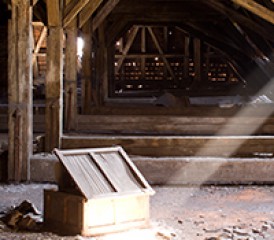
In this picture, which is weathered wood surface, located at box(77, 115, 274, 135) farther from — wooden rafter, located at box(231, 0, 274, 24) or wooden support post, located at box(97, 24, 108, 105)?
wooden support post, located at box(97, 24, 108, 105)

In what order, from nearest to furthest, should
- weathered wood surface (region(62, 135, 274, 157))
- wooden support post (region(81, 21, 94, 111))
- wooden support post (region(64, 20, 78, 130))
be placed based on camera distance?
weathered wood surface (region(62, 135, 274, 157)), wooden support post (region(64, 20, 78, 130)), wooden support post (region(81, 21, 94, 111))

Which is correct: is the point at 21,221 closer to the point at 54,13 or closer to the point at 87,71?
the point at 54,13

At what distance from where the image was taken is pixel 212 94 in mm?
16859

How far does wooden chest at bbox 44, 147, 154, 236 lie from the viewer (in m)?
4.80

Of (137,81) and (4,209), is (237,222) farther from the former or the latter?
(137,81)

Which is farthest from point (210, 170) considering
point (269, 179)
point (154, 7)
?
point (154, 7)

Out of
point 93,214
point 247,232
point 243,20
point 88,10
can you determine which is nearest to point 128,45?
point 243,20

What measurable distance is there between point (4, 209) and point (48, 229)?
1.07m

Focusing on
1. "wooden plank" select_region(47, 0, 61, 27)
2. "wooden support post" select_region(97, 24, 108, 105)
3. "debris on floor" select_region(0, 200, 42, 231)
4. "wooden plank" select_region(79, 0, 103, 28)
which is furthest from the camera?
"wooden support post" select_region(97, 24, 108, 105)

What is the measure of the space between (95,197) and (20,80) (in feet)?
9.69

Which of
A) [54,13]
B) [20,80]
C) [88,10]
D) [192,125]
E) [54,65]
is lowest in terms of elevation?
[192,125]

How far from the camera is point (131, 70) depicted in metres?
20.5

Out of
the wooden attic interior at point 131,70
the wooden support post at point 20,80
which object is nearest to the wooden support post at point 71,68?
→ the wooden attic interior at point 131,70

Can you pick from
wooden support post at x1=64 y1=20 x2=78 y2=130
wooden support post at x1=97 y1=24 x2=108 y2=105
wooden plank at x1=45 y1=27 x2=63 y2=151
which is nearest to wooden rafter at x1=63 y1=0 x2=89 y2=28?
wooden plank at x1=45 y1=27 x2=63 y2=151
